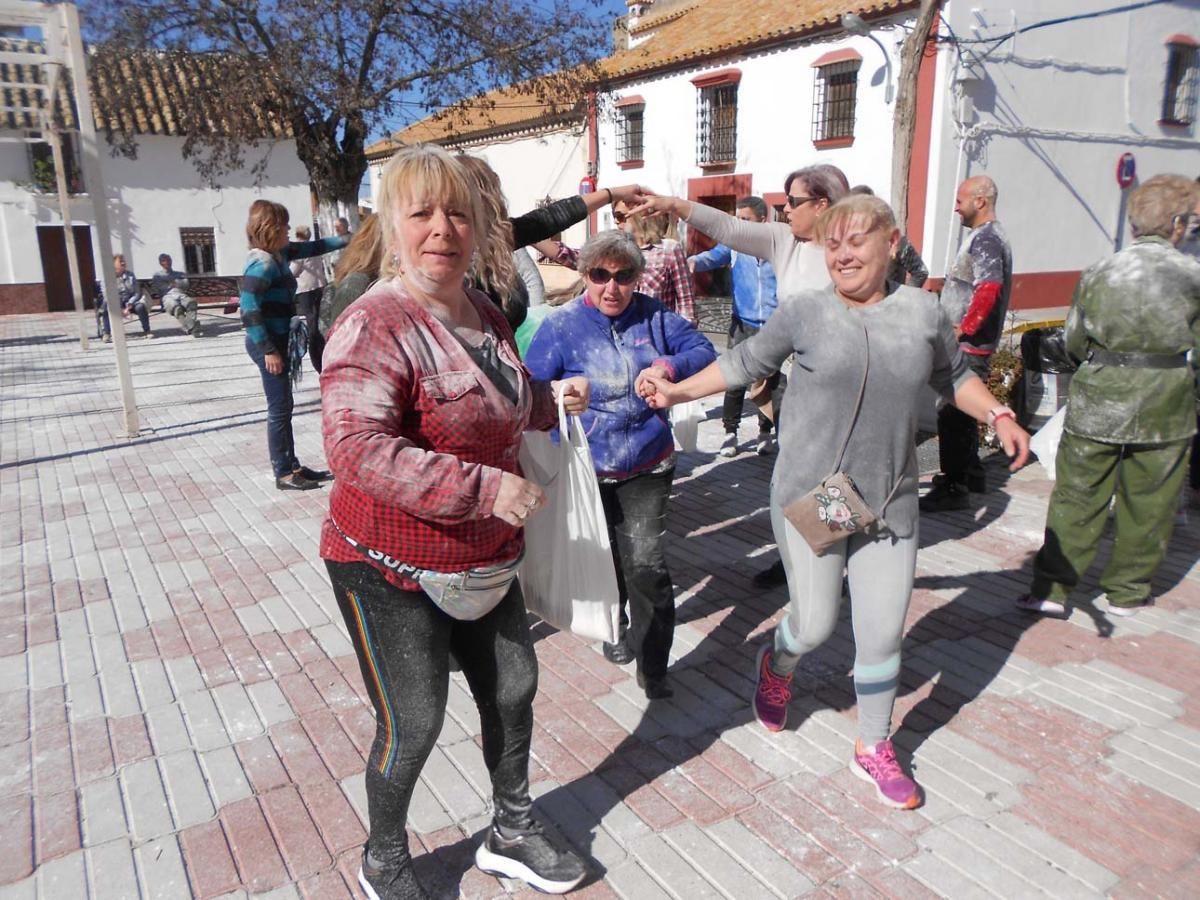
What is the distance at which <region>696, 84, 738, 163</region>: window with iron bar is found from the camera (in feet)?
68.9

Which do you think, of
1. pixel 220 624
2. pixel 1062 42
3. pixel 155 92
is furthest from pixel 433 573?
pixel 155 92

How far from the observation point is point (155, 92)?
81.7 ft

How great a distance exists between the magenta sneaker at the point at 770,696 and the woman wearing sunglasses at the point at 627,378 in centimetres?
39

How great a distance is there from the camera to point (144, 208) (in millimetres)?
25500

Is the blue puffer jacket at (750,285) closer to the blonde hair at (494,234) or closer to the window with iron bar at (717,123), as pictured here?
the blonde hair at (494,234)

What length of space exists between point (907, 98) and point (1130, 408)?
8775mm

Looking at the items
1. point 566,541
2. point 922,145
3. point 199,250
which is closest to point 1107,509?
point 566,541

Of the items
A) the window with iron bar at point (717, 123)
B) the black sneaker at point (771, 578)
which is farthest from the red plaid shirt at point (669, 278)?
the window with iron bar at point (717, 123)

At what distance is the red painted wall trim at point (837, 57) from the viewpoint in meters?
17.6

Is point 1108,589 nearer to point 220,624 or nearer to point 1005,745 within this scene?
point 1005,745

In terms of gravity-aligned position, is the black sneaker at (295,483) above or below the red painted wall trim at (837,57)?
below

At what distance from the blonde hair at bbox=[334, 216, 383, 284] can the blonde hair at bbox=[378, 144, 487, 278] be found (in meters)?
1.95

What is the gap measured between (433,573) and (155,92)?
91.7ft

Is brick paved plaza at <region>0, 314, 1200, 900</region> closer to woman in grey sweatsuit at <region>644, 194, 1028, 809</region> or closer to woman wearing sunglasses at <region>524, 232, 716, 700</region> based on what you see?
woman in grey sweatsuit at <region>644, 194, 1028, 809</region>
